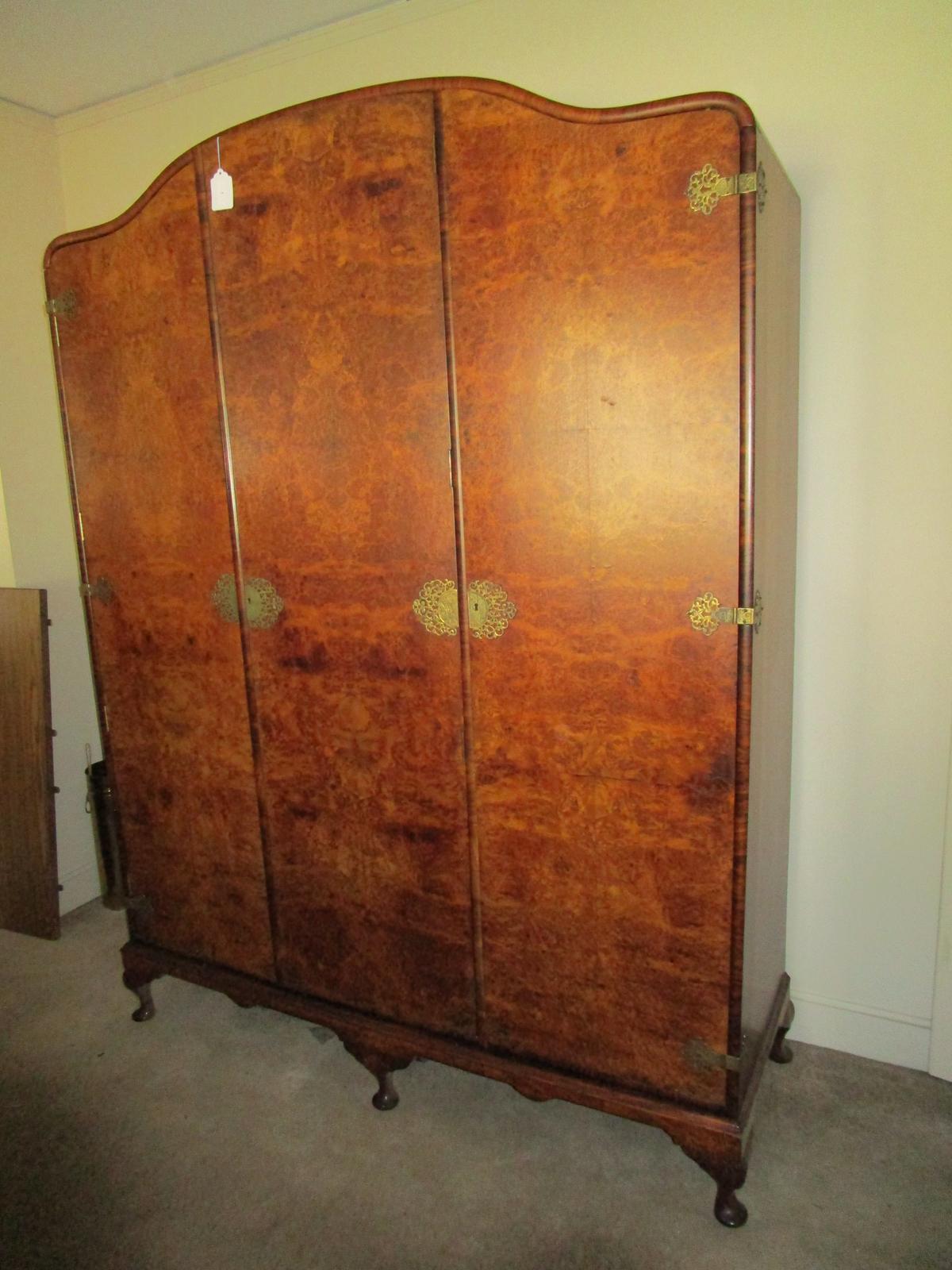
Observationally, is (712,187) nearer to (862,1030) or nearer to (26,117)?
(862,1030)

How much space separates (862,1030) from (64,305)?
8.39ft

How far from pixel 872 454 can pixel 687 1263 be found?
1.63m

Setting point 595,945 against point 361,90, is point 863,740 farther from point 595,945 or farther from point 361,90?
point 361,90

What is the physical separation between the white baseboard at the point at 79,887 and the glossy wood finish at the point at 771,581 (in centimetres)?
227

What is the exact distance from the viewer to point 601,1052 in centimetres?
155

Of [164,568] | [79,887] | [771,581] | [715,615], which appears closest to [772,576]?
[771,581]

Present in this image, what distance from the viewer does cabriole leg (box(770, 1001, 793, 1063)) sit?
1.91 metres

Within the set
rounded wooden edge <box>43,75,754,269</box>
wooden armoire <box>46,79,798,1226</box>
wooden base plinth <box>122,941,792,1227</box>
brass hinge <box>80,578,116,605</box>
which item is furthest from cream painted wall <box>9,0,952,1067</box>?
brass hinge <box>80,578,116,605</box>

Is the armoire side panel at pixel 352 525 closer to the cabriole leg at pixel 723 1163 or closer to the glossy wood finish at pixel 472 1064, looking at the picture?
the glossy wood finish at pixel 472 1064

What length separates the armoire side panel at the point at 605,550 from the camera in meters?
1.27

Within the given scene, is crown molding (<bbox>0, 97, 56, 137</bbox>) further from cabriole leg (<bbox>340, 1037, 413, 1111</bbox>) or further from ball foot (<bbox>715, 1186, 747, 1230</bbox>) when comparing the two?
ball foot (<bbox>715, 1186, 747, 1230</bbox>)

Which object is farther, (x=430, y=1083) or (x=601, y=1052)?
(x=430, y=1083)

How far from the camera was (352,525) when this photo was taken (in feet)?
5.20

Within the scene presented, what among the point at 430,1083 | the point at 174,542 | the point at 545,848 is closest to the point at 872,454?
the point at 545,848
